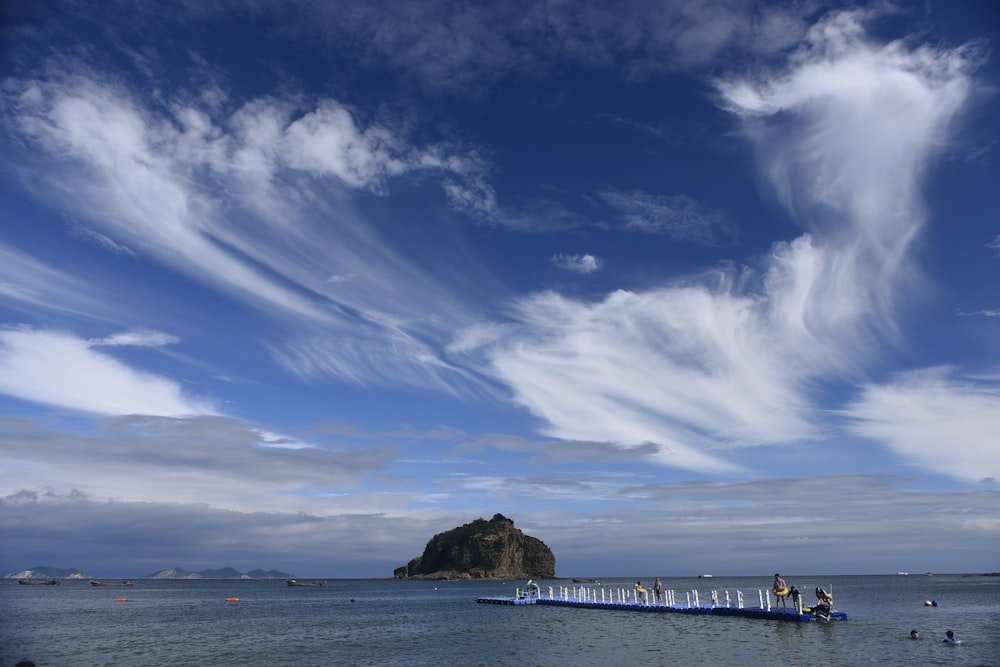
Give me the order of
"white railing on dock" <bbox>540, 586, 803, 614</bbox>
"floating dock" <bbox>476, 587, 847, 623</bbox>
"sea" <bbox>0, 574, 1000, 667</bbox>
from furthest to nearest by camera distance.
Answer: "white railing on dock" <bbox>540, 586, 803, 614</bbox>
"floating dock" <bbox>476, 587, 847, 623</bbox>
"sea" <bbox>0, 574, 1000, 667</bbox>

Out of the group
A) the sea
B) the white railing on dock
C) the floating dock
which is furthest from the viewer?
the white railing on dock

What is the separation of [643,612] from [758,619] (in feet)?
60.5

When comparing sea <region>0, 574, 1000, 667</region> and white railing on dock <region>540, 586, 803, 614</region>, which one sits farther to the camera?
white railing on dock <region>540, 586, 803, 614</region>

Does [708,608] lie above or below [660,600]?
above

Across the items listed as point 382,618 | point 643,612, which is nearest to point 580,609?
point 643,612

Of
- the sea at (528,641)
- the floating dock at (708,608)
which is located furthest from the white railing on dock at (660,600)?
the sea at (528,641)

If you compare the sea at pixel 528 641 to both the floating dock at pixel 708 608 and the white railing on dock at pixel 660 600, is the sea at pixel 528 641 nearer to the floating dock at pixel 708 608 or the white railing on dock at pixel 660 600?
the floating dock at pixel 708 608

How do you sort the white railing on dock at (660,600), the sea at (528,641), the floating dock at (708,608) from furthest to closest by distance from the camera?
the white railing on dock at (660,600), the floating dock at (708,608), the sea at (528,641)

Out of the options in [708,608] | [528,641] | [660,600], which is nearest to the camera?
[528,641]

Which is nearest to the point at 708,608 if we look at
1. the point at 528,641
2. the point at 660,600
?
the point at 660,600

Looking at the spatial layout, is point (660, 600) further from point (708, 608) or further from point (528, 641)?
point (528, 641)

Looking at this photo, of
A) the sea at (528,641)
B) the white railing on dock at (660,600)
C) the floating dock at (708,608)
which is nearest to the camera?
the sea at (528,641)

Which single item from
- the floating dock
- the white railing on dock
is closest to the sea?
the floating dock

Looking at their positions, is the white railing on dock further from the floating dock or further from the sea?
the sea
